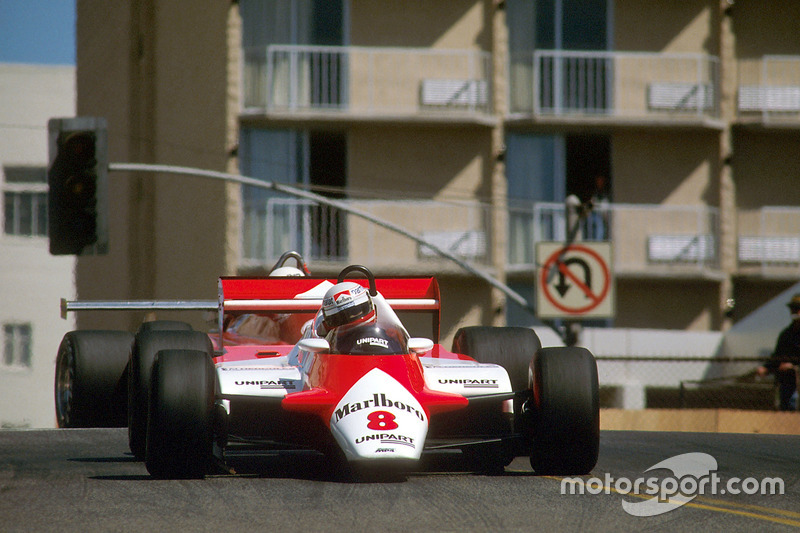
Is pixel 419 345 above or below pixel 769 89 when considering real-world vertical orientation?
below

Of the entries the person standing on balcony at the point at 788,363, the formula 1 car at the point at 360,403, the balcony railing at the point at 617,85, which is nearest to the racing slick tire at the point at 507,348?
the formula 1 car at the point at 360,403

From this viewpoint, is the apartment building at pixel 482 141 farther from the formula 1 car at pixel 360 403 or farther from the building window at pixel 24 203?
the formula 1 car at pixel 360 403

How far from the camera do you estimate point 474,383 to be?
9.20 metres

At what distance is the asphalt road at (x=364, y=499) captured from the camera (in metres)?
6.93

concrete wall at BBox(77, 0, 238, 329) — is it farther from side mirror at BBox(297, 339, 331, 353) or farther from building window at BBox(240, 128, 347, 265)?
side mirror at BBox(297, 339, 331, 353)

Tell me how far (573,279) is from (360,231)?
10858 millimetres

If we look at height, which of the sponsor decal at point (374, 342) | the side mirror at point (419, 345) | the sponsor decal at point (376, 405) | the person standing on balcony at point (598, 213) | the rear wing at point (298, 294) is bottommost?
the sponsor decal at point (376, 405)

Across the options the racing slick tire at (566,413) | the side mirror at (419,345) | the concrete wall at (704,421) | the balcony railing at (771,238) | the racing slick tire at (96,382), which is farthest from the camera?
the balcony railing at (771,238)

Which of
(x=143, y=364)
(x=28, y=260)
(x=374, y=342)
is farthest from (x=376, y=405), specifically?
(x=28, y=260)

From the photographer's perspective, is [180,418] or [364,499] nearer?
[364,499]

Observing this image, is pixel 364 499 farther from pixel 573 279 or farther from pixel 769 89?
pixel 769 89

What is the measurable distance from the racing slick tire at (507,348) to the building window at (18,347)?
26584 millimetres

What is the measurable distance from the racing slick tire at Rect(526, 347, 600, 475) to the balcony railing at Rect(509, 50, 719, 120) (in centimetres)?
1965

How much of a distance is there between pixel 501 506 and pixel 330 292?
2476 millimetres
